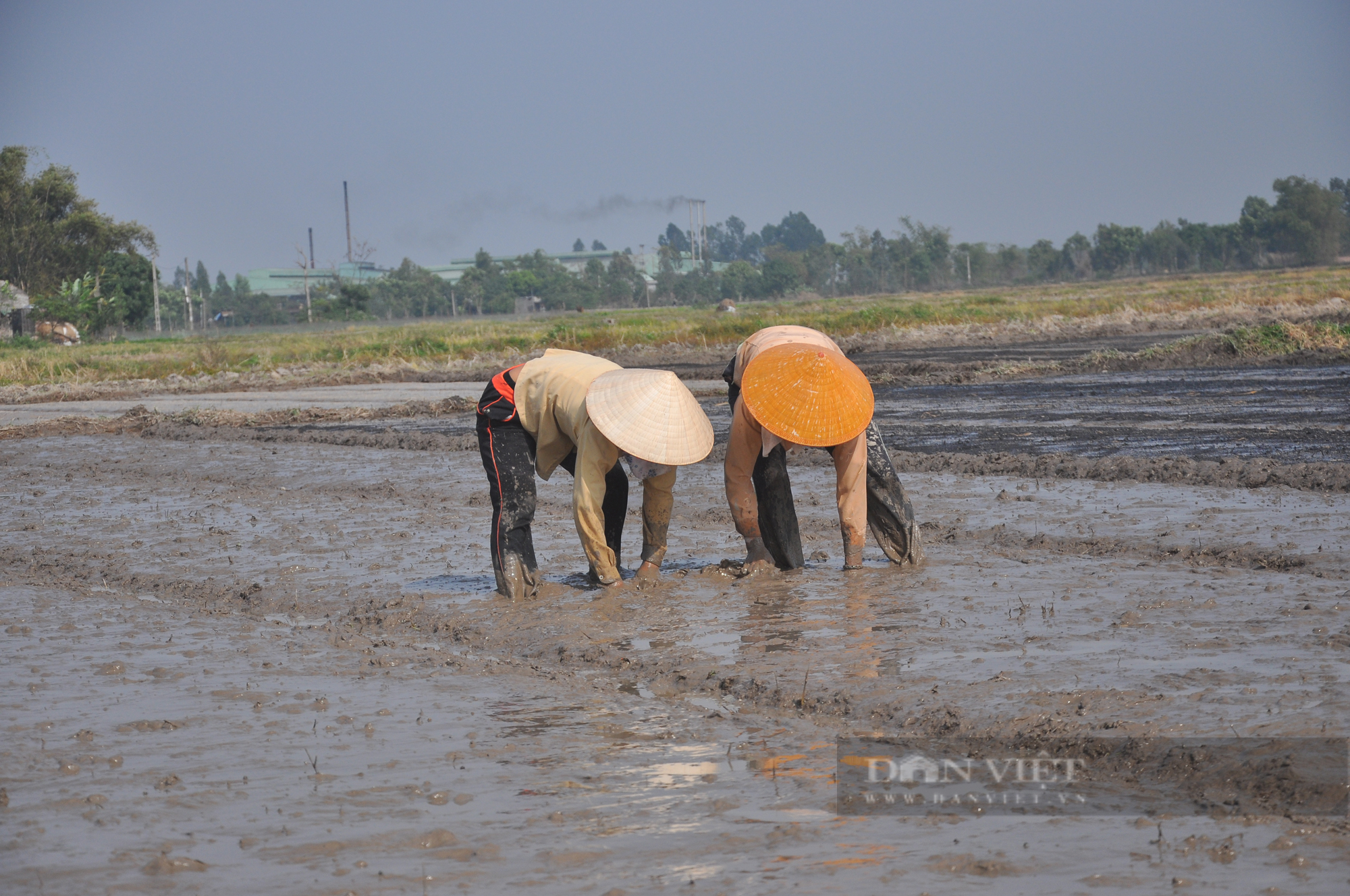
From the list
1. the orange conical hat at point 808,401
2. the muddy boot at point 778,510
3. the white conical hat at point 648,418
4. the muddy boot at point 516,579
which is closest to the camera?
the white conical hat at point 648,418

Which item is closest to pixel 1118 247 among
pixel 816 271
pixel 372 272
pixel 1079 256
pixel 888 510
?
pixel 1079 256

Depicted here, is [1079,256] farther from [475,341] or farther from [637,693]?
[637,693]

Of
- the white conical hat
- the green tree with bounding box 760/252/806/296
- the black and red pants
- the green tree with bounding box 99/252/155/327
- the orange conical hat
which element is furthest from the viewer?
the green tree with bounding box 760/252/806/296

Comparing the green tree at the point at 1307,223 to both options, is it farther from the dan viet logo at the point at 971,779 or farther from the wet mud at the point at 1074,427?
the dan viet logo at the point at 971,779

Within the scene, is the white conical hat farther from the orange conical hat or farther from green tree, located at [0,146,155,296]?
green tree, located at [0,146,155,296]

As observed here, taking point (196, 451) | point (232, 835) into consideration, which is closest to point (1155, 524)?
point (232, 835)

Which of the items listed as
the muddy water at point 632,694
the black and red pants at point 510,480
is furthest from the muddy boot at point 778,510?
the black and red pants at point 510,480

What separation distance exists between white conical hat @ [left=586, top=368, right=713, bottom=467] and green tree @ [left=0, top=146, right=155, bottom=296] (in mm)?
65223

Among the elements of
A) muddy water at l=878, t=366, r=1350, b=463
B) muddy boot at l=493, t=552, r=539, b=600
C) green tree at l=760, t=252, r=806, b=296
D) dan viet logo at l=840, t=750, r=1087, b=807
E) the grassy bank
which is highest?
green tree at l=760, t=252, r=806, b=296

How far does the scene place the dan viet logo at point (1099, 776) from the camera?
11.5ft

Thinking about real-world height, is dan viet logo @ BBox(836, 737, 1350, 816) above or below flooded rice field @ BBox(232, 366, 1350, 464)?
below

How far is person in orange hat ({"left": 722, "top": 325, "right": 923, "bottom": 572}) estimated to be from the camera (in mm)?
5785

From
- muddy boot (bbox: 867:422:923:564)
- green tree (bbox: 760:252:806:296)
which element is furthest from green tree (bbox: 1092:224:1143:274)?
muddy boot (bbox: 867:422:923:564)

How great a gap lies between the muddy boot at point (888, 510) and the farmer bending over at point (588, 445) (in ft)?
3.25
